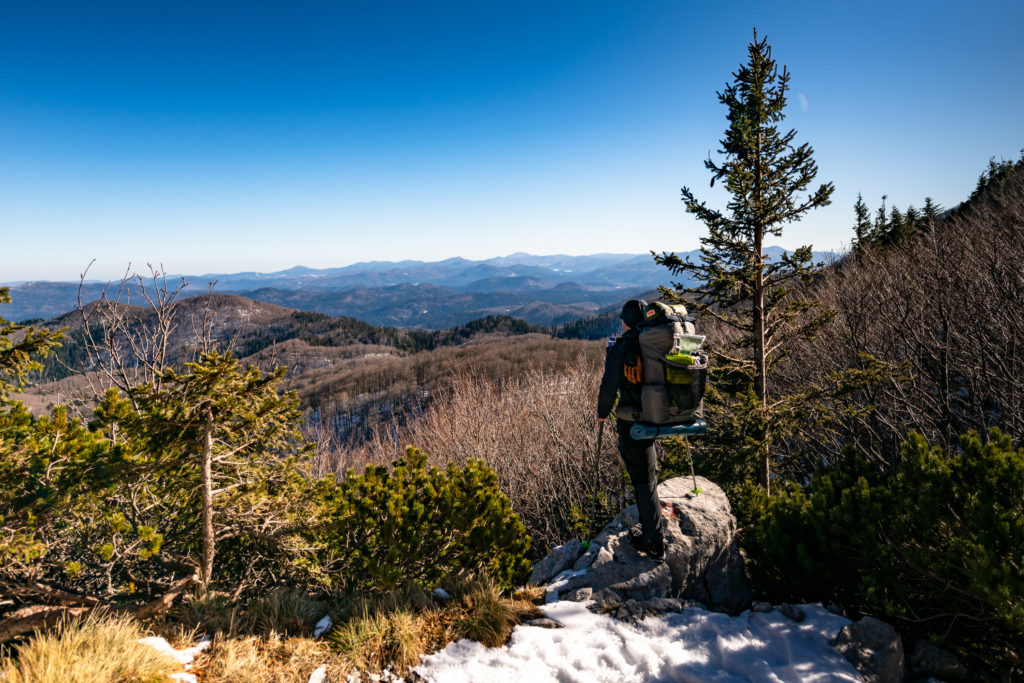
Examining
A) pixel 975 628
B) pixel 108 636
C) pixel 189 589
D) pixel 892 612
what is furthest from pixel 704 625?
pixel 189 589

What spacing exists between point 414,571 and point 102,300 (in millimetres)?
7838

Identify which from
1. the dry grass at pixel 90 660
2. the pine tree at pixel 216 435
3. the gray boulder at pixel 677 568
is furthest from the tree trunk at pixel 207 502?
the gray boulder at pixel 677 568

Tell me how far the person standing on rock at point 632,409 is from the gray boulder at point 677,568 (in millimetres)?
297

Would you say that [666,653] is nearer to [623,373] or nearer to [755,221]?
[623,373]

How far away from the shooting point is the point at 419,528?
5242mm

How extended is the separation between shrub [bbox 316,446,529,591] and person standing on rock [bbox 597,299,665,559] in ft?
6.28

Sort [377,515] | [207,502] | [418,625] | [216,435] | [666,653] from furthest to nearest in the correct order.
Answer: [377,515], [216,435], [207,502], [418,625], [666,653]

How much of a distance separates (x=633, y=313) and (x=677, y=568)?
10.3ft

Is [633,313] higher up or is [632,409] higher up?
[633,313]

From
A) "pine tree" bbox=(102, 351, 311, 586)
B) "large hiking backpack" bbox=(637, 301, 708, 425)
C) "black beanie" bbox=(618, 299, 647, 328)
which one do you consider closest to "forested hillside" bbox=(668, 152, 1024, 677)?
"large hiking backpack" bbox=(637, 301, 708, 425)

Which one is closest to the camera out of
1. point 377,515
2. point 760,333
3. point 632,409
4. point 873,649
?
point 873,649

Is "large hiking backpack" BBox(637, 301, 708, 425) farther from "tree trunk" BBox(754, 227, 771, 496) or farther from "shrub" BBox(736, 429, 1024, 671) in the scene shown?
"tree trunk" BBox(754, 227, 771, 496)

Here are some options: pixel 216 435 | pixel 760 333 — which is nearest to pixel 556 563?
pixel 216 435

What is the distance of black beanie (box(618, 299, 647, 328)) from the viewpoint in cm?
447
